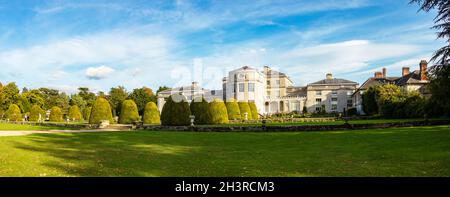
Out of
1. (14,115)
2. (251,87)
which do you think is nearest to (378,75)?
(251,87)

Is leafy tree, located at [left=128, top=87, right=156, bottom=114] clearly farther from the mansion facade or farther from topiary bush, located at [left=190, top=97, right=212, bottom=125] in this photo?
topiary bush, located at [left=190, top=97, right=212, bottom=125]

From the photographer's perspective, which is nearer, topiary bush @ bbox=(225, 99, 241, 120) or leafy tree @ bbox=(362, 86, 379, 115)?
topiary bush @ bbox=(225, 99, 241, 120)

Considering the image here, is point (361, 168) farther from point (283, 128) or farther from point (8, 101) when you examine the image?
point (8, 101)

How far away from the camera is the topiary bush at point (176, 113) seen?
2922 cm

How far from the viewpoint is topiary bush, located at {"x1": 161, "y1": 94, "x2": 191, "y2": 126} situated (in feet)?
95.9

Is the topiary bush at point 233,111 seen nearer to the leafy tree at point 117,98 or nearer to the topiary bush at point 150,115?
the topiary bush at point 150,115

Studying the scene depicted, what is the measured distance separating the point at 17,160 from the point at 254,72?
5331 cm

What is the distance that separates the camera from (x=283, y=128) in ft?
77.9

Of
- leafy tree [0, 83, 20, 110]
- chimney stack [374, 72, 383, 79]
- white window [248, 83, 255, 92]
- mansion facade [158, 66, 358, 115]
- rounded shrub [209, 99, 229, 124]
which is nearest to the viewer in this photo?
rounded shrub [209, 99, 229, 124]

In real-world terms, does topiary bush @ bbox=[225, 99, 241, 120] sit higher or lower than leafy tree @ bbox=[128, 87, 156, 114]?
lower

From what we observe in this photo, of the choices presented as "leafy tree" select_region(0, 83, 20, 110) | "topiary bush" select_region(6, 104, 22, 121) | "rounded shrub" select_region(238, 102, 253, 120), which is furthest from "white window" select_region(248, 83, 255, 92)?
"leafy tree" select_region(0, 83, 20, 110)

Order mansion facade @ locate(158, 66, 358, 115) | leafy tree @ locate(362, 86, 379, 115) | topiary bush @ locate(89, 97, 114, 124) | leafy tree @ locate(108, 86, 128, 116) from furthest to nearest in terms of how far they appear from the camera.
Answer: leafy tree @ locate(108, 86, 128, 116) < mansion facade @ locate(158, 66, 358, 115) < leafy tree @ locate(362, 86, 379, 115) < topiary bush @ locate(89, 97, 114, 124)

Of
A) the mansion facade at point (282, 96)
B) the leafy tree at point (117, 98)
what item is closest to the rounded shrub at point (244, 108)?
the mansion facade at point (282, 96)

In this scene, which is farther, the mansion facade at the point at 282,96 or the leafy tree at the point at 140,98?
the leafy tree at the point at 140,98
